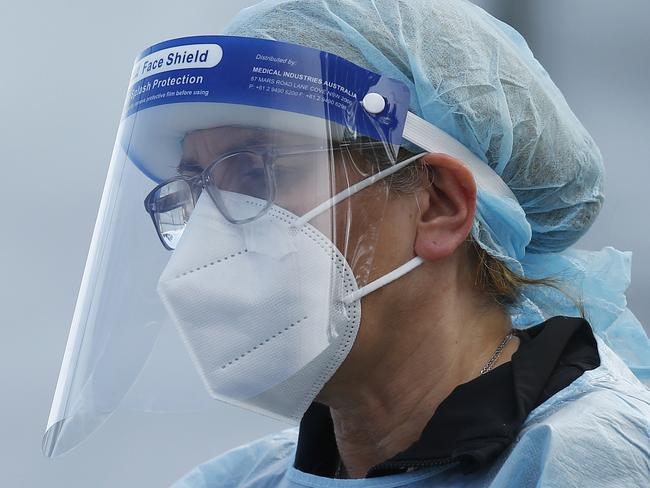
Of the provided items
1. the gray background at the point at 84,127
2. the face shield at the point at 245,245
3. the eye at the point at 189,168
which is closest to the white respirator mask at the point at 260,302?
the face shield at the point at 245,245

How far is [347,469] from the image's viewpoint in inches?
63.8

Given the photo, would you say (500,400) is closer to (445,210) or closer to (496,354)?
(496,354)

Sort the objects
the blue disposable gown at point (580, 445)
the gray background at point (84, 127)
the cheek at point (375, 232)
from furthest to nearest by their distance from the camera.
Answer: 1. the gray background at point (84, 127)
2. the cheek at point (375, 232)
3. the blue disposable gown at point (580, 445)

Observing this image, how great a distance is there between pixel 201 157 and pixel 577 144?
2.01 feet

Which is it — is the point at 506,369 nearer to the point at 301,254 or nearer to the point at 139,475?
the point at 301,254

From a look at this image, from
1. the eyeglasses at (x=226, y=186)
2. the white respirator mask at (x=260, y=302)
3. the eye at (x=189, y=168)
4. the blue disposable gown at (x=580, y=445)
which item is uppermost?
the eye at (x=189, y=168)

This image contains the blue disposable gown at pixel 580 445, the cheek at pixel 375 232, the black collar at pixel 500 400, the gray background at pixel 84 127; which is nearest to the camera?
the blue disposable gown at pixel 580 445

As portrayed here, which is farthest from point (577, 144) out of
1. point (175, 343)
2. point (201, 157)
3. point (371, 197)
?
point (175, 343)

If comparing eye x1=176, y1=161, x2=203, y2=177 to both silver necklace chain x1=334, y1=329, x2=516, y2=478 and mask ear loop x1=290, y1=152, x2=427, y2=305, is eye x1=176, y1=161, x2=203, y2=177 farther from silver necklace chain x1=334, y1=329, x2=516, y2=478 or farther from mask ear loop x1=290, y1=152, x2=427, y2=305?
silver necklace chain x1=334, y1=329, x2=516, y2=478

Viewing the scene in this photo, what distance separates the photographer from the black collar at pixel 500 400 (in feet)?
4.24

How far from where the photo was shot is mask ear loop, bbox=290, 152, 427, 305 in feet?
4.52

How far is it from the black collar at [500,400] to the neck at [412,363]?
0.07 meters

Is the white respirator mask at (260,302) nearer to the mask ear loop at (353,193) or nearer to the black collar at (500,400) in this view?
the mask ear loop at (353,193)

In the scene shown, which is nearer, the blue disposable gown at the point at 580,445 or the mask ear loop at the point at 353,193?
the blue disposable gown at the point at 580,445
